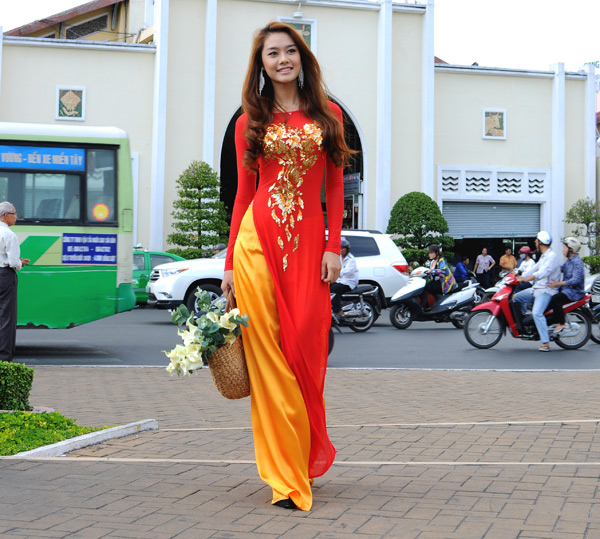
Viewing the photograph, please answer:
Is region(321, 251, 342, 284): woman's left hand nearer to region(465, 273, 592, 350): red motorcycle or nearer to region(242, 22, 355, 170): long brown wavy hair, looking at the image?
region(242, 22, 355, 170): long brown wavy hair

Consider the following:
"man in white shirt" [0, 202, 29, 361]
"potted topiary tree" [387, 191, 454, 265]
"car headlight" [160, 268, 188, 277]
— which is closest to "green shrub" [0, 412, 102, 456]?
"man in white shirt" [0, 202, 29, 361]

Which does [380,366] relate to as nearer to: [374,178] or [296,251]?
[296,251]

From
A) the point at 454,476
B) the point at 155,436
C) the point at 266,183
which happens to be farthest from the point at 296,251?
the point at 155,436

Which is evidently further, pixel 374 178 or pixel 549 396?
pixel 374 178

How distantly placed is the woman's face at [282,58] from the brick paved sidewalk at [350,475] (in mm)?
2016

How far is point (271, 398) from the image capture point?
4.25 metres

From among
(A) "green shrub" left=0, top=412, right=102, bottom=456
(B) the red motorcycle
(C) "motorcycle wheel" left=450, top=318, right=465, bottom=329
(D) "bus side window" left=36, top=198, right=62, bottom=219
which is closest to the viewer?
(A) "green shrub" left=0, top=412, right=102, bottom=456

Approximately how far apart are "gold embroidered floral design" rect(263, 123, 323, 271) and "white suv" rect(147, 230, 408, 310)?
13.4 metres

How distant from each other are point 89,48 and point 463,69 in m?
13.7

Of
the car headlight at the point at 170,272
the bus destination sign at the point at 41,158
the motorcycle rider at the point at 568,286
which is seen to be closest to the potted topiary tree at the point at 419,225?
the car headlight at the point at 170,272

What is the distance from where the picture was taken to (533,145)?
35.9 metres

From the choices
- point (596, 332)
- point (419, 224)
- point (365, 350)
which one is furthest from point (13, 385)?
point (419, 224)

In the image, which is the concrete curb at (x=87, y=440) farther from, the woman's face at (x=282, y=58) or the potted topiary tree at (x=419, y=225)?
the potted topiary tree at (x=419, y=225)

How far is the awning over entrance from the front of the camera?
3516cm
